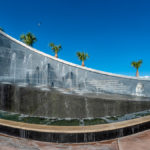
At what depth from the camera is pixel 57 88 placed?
817cm

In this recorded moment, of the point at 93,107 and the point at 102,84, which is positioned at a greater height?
the point at 102,84

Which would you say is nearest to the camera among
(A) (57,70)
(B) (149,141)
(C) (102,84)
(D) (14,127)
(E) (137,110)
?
(B) (149,141)

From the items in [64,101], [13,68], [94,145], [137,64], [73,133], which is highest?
[137,64]

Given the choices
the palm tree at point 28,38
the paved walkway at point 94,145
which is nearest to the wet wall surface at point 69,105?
the paved walkway at point 94,145

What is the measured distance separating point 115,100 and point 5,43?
36.3 feet

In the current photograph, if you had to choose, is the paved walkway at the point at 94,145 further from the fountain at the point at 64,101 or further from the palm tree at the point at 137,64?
the palm tree at the point at 137,64

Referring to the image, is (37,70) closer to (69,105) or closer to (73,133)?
(69,105)

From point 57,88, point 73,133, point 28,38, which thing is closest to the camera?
point 73,133

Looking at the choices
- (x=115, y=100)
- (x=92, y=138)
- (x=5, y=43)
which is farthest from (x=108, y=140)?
(x=5, y=43)

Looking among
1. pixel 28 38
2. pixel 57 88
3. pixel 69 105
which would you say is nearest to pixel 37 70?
pixel 57 88

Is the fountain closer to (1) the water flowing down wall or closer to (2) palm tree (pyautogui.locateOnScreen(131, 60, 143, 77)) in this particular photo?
(1) the water flowing down wall

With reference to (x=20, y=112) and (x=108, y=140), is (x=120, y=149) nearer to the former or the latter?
(x=108, y=140)

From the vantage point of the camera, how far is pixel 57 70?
30.9 feet

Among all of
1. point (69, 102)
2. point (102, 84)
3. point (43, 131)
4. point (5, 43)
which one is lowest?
point (43, 131)
